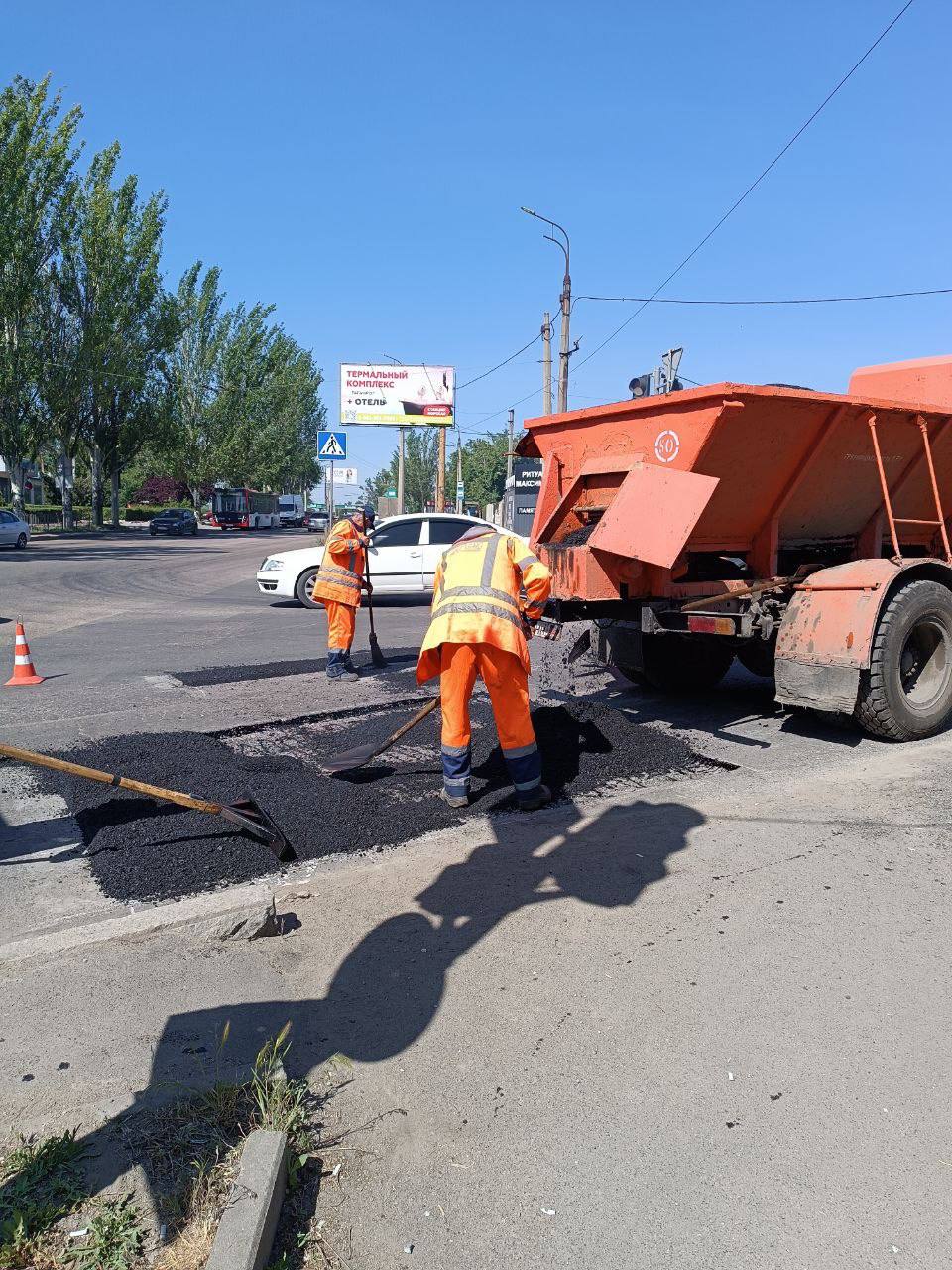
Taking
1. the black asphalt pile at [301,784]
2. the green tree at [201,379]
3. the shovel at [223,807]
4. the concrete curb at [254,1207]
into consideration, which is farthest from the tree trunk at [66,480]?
the concrete curb at [254,1207]

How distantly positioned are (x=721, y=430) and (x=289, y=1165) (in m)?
4.55

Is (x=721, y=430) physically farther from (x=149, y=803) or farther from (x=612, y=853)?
(x=149, y=803)

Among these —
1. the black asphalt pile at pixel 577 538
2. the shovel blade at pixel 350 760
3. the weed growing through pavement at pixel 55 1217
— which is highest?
the black asphalt pile at pixel 577 538

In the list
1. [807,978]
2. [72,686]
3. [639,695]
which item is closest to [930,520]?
[639,695]

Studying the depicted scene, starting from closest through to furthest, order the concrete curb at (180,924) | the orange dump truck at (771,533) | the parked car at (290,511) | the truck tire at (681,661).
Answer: the concrete curb at (180,924) → the orange dump truck at (771,533) → the truck tire at (681,661) → the parked car at (290,511)

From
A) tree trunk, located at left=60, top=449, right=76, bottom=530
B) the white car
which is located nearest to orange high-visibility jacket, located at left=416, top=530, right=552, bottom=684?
the white car

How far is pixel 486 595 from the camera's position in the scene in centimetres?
482

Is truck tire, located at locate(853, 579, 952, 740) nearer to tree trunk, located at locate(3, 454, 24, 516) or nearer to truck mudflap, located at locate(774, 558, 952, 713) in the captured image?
truck mudflap, located at locate(774, 558, 952, 713)

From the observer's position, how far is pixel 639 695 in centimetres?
797

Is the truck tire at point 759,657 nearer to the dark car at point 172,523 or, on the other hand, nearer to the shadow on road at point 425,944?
the shadow on road at point 425,944

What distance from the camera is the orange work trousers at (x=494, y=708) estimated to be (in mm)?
4816

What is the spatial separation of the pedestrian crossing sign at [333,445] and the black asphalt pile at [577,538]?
52.2 feet

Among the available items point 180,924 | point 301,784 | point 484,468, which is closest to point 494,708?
point 301,784

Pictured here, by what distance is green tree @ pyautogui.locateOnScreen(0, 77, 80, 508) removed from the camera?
32812mm
